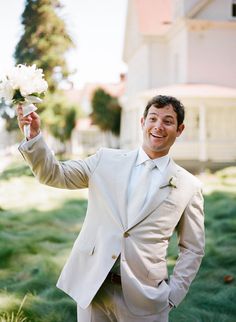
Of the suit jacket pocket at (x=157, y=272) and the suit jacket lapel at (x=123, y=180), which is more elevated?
the suit jacket lapel at (x=123, y=180)

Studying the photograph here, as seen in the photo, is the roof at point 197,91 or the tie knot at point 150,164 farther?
the roof at point 197,91

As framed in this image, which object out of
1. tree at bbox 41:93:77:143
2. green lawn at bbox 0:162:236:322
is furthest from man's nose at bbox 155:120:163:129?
tree at bbox 41:93:77:143

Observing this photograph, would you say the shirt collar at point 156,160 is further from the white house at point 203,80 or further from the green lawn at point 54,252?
the white house at point 203,80

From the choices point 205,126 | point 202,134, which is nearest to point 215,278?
point 202,134

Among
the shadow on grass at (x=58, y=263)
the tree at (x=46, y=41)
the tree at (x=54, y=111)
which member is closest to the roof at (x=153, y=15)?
the tree at (x=54, y=111)

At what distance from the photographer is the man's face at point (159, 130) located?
2.24 m

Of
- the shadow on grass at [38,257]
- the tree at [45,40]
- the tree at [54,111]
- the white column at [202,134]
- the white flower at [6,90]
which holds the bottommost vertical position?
the shadow on grass at [38,257]

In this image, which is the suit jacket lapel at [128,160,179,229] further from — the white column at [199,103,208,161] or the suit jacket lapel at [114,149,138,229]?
the white column at [199,103,208,161]

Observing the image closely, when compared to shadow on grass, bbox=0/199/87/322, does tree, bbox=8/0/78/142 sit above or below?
above

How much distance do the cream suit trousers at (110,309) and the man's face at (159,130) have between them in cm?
60

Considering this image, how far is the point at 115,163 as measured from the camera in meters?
2.28

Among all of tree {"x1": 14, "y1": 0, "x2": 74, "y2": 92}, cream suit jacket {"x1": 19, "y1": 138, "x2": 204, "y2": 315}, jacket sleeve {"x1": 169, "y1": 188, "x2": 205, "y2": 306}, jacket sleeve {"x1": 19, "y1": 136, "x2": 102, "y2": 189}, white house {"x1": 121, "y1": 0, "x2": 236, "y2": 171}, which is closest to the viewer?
jacket sleeve {"x1": 19, "y1": 136, "x2": 102, "y2": 189}

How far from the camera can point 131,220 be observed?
2.18 m

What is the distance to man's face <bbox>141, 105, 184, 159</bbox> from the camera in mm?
2244
